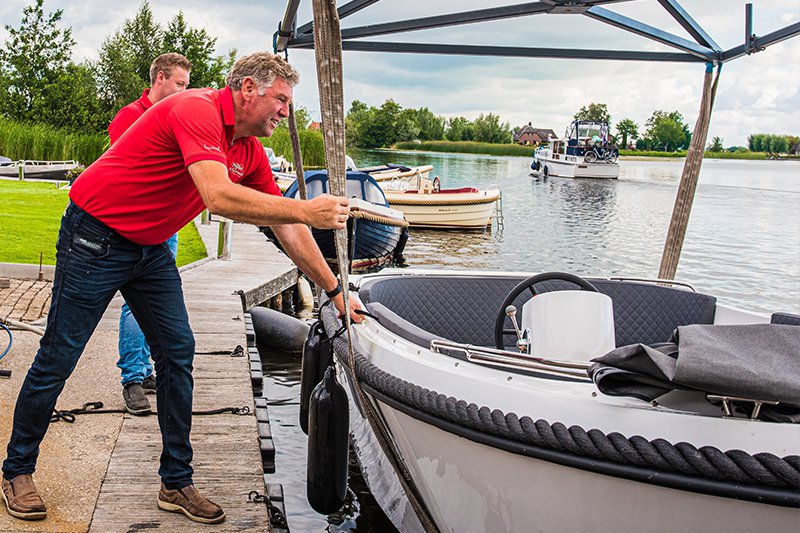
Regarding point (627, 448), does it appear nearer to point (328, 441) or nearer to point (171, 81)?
point (328, 441)

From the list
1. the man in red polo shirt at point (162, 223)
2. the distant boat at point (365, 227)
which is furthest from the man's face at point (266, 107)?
the distant boat at point (365, 227)

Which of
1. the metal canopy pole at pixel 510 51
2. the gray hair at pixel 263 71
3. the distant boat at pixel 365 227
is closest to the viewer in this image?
the gray hair at pixel 263 71

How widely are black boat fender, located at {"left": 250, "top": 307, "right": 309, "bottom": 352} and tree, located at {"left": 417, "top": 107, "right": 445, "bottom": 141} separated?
94.7 metres

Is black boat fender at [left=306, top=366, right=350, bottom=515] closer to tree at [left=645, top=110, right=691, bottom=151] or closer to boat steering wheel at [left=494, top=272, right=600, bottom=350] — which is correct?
boat steering wheel at [left=494, top=272, right=600, bottom=350]

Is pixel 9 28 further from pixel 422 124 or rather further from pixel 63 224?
pixel 422 124

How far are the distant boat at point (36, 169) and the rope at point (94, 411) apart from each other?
19.3m

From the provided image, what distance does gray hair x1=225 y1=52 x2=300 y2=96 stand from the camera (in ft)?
9.63

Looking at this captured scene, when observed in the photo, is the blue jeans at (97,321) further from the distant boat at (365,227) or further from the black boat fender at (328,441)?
the distant boat at (365,227)

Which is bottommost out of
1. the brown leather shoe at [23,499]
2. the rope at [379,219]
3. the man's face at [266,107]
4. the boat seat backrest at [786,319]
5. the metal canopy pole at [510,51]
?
the rope at [379,219]

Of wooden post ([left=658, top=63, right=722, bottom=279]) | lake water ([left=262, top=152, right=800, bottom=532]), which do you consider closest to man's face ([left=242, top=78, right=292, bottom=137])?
lake water ([left=262, top=152, right=800, bottom=532])

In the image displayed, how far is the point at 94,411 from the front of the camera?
446 centimetres

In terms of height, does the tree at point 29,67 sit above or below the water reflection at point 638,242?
above

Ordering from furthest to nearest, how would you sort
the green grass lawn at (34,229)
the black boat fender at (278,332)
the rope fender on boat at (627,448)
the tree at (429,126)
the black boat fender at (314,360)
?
the tree at (429,126) < the green grass lawn at (34,229) < the black boat fender at (278,332) < the black boat fender at (314,360) < the rope fender on boat at (627,448)

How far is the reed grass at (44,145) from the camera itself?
2816cm
